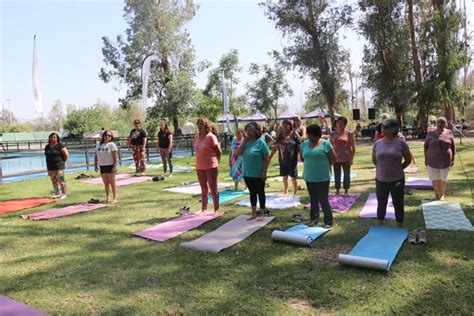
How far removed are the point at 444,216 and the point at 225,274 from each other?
3.18m

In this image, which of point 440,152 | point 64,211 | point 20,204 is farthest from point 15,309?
point 440,152

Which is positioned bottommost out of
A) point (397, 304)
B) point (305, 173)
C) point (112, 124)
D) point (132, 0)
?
point (397, 304)

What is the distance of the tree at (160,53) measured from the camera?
2369cm

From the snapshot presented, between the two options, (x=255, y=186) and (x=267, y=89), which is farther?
(x=267, y=89)

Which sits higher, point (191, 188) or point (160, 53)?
point (160, 53)

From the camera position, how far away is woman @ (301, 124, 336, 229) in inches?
182

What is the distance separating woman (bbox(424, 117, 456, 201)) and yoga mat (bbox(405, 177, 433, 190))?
0.98 meters

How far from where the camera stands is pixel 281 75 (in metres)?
29.3

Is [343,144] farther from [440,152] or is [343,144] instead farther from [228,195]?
[228,195]

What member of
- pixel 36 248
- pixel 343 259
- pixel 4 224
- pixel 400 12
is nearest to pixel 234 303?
pixel 343 259

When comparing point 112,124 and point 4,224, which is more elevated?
point 112,124

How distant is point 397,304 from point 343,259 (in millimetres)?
746

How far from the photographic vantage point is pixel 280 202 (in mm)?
6406

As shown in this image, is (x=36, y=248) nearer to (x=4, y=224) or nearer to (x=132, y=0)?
(x=4, y=224)
